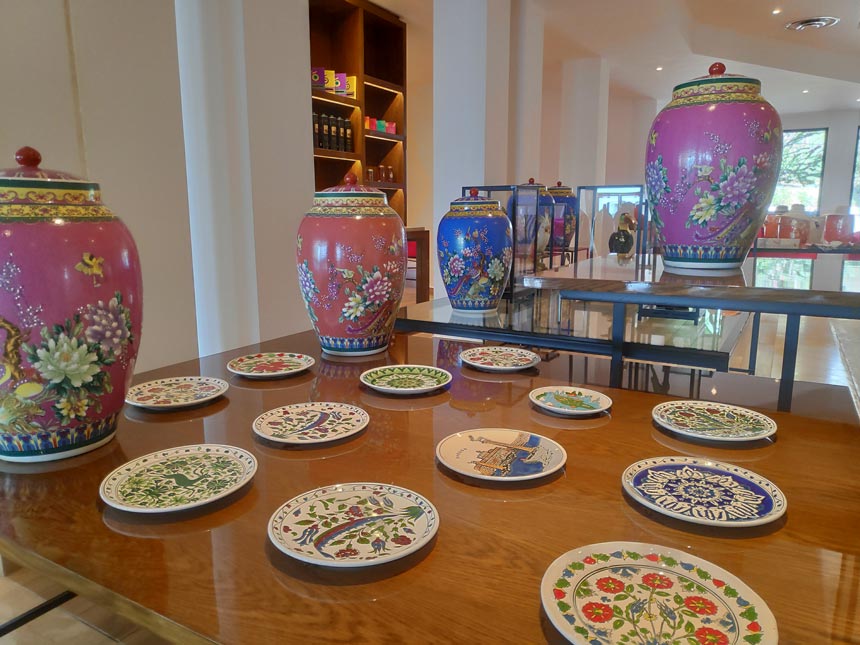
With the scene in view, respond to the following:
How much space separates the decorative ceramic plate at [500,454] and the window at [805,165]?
1124 centimetres

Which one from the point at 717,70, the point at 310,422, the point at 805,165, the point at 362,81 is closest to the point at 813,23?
the point at 362,81

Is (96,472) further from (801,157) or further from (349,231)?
(801,157)

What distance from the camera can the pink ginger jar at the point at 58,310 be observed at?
1.77 ft

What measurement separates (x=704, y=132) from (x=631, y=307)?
0.59m

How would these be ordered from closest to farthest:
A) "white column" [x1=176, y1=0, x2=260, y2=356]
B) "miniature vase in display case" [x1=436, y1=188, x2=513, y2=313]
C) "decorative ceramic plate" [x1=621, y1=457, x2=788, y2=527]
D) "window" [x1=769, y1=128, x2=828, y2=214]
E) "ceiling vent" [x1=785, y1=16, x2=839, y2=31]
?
"decorative ceramic plate" [x1=621, y1=457, x2=788, y2=527]
"miniature vase in display case" [x1=436, y1=188, x2=513, y2=313]
"white column" [x1=176, y1=0, x2=260, y2=356]
"ceiling vent" [x1=785, y1=16, x2=839, y2=31]
"window" [x1=769, y1=128, x2=828, y2=214]

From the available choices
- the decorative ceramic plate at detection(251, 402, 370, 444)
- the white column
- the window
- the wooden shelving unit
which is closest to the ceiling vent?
the wooden shelving unit

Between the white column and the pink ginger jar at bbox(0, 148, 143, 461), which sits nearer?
the pink ginger jar at bbox(0, 148, 143, 461)

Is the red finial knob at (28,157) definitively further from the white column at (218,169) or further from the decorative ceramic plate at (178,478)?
the white column at (218,169)

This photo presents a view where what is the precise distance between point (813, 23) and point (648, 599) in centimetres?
662

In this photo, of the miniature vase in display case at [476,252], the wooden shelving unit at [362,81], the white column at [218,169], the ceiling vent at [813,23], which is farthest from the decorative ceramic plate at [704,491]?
the ceiling vent at [813,23]

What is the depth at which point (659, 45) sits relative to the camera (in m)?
4.96

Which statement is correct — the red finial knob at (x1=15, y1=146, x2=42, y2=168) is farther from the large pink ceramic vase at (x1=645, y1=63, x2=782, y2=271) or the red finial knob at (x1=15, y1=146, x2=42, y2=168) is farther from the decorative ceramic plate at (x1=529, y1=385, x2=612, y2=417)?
the large pink ceramic vase at (x1=645, y1=63, x2=782, y2=271)

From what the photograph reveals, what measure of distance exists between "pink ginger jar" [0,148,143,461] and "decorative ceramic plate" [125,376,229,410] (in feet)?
0.41

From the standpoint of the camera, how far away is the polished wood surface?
368 millimetres
